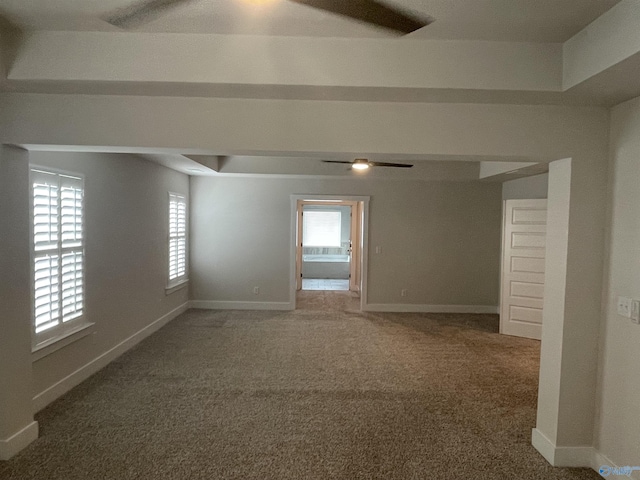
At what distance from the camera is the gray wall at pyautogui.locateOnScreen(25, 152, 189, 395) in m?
3.39

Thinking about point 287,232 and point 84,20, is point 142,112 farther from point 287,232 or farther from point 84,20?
point 287,232

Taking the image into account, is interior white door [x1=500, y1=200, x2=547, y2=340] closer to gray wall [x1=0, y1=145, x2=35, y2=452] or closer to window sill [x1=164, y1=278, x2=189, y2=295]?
window sill [x1=164, y1=278, x2=189, y2=295]

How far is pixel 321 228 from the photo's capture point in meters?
11.4

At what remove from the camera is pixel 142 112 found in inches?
92.3

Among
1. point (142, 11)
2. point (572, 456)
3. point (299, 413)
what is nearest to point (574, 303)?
point (572, 456)

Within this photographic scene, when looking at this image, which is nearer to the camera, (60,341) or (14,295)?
(14,295)

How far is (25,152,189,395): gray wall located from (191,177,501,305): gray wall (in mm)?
1054

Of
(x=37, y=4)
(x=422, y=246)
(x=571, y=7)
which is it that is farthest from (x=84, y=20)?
(x=422, y=246)

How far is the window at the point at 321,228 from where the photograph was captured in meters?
11.3

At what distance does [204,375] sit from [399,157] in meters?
2.79

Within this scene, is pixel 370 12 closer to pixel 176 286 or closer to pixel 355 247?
pixel 176 286

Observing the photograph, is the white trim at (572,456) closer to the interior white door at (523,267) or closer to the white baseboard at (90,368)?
the interior white door at (523,267)

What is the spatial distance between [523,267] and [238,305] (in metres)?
4.43

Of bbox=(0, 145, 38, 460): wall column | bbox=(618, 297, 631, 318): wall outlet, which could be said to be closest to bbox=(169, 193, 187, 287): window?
bbox=(0, 145, 38, 460): wall column
